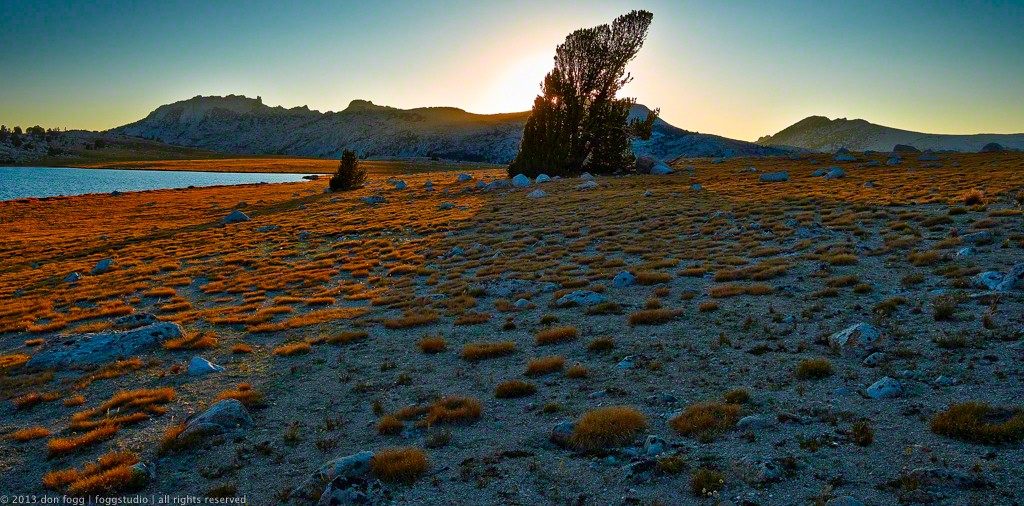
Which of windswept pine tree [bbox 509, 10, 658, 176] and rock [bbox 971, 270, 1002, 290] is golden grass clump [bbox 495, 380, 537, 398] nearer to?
rock [bbox 971, 270, 1002, 290]

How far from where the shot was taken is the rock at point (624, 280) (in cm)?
2028

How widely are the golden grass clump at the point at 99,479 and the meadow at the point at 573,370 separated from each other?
40mm

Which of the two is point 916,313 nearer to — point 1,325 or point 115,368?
point 115,368

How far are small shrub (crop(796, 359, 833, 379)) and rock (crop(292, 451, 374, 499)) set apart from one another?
331 inches

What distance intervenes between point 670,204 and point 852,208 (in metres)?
12.2

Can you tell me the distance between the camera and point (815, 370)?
10828mm

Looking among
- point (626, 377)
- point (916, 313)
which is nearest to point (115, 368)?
point (626, 377)

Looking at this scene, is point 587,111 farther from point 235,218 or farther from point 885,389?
point 885,389

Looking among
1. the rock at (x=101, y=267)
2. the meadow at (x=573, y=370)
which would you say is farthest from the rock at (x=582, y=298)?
the rock at (x=101, y=267)

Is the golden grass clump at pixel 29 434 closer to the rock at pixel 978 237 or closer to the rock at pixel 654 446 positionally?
the rock at pixel 654 446

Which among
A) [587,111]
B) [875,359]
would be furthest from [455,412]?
[587,111]

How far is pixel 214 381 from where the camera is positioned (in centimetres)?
1397

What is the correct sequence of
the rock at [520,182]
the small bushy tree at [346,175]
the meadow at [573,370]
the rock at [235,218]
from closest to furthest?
1. the meadow at [573,370]
2. the rock at [235,218]
3. the rock at [520,182]
4. the small bushy tree at [346,175]

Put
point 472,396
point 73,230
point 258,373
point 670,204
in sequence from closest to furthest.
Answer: point 472,396
point 258,373
point 670,204
point 73,230
